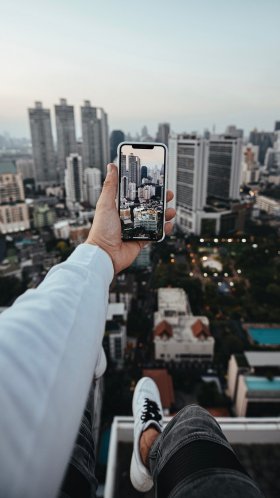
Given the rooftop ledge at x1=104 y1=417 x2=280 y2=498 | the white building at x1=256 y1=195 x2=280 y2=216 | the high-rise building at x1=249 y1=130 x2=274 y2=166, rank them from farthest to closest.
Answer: the high-rise building at x1=249 y1=130 x2=274 y2=166 < the white building at x1=256 y1=195 x2=280 y2=216 < the rooftop ledge at x1=104 y1=417 x2=280 y2=498

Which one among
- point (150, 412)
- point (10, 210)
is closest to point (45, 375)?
point (150, 412)

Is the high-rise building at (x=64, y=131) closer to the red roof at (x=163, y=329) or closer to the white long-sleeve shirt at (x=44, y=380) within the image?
the red roof at (x=163, y=329)

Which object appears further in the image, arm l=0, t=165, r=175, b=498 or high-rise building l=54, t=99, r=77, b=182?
high-rise building l=54, t=99, r=77, b=182

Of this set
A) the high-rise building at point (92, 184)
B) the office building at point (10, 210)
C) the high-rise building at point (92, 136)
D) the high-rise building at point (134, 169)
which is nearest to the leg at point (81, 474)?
the high-rise building at point (134, 169)

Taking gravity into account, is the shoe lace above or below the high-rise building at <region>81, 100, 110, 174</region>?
below

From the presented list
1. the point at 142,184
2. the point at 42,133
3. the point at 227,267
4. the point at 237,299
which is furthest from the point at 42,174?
the point at 142,184

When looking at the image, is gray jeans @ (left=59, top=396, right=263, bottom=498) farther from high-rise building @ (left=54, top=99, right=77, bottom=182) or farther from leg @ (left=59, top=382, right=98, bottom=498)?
high-rise building @ (left=54, top=99, right=77, bottom=182)

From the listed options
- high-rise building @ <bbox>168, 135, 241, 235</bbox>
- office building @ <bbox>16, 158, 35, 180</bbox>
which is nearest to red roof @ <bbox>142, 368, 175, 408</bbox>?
high-rise building @ <bbox>168, 135, 241, 235</bbox>

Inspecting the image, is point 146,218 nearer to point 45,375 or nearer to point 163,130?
point 45,375
